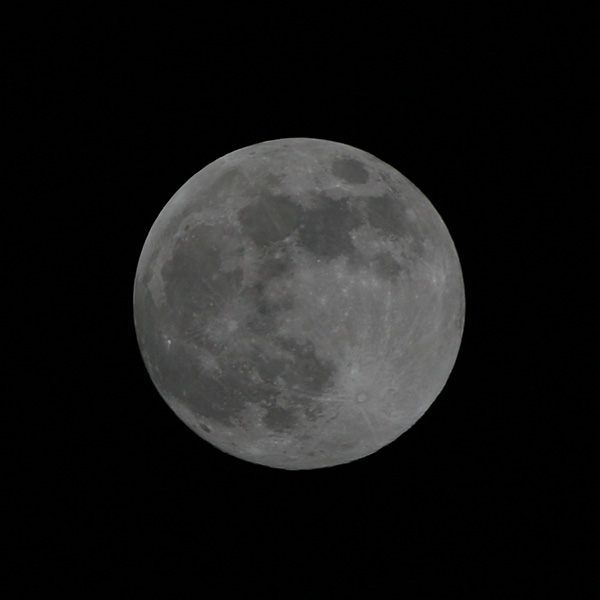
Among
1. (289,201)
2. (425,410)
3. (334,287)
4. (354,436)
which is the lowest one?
(354,436)

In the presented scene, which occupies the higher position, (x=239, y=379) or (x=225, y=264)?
(x=225, y=264)

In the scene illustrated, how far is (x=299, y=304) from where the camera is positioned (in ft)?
15.5

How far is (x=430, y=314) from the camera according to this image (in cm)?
515

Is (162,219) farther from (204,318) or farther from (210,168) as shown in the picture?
(204,318)

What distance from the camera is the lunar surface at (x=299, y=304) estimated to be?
188 inches

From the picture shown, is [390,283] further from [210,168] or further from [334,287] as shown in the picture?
[210,168]

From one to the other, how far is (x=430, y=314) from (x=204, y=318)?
5.59ft

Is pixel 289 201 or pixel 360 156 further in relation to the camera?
pixel 360 156

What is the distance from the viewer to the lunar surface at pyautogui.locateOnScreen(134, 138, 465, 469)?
4.78 m

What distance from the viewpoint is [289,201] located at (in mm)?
4977

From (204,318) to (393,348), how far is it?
4.58ft

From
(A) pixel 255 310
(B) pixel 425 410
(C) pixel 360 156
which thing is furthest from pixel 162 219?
(B) pixel 425 410

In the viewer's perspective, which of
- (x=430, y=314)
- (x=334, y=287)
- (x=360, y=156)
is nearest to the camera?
(x=334, y=287)

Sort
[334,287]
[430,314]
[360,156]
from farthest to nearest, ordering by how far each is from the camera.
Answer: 1. [360,156]
2. [430,314]
3. [334,287]
